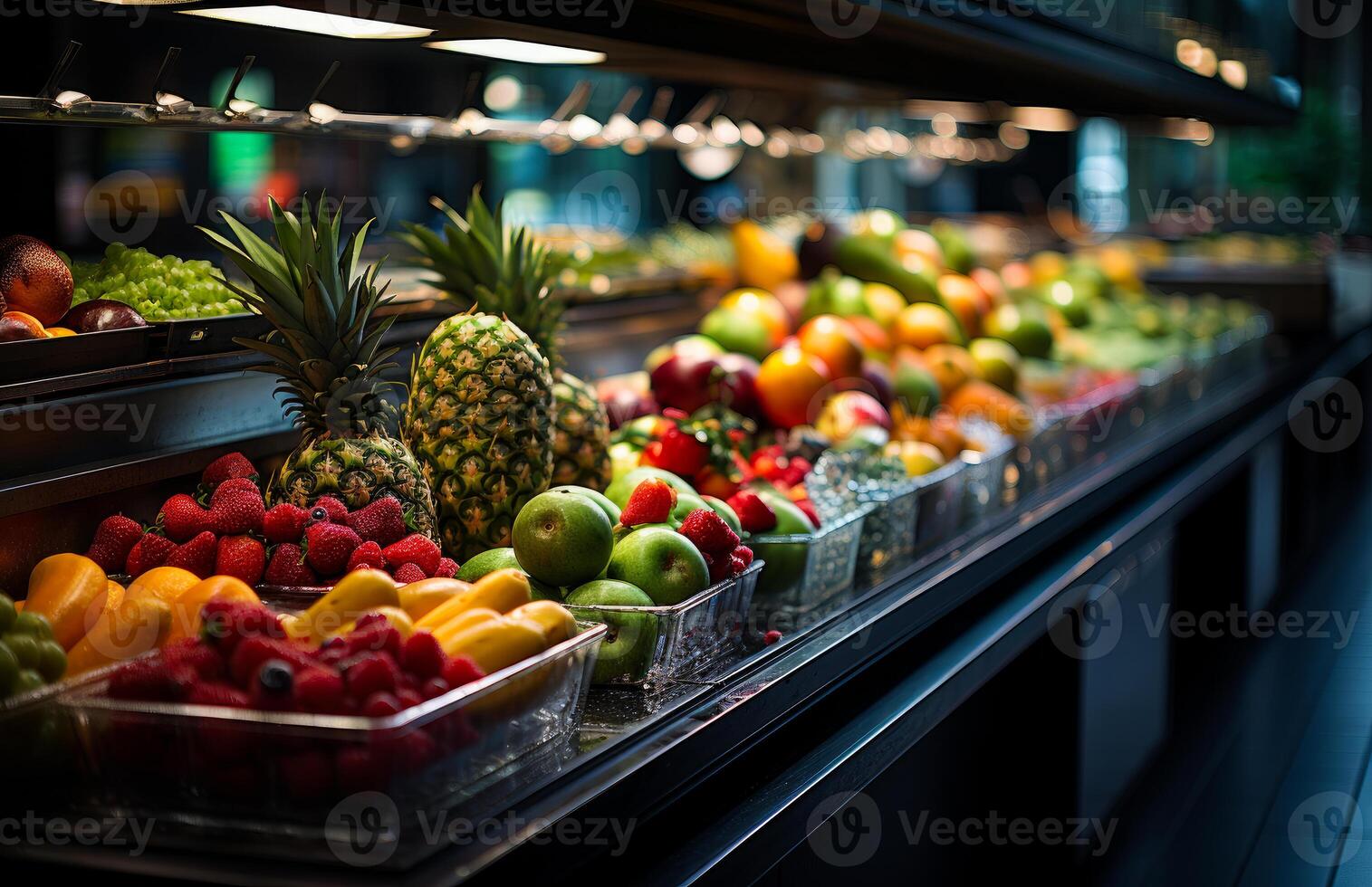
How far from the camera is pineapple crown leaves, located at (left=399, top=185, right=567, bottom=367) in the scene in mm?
2516

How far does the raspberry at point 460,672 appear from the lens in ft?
4.64

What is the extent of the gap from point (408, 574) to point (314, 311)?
1.45 feet

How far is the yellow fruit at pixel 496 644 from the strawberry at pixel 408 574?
0.91ft

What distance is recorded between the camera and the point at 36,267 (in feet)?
6.23

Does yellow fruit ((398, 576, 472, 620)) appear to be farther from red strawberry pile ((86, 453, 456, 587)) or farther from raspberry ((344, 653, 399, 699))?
raspberry ((344, 653, 399, 699))

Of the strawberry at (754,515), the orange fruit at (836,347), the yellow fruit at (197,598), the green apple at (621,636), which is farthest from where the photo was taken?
the orange fruit at (836,347)

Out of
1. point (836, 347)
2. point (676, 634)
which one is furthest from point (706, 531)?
point (836, 347)

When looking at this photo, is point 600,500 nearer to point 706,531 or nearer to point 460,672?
point 706,531

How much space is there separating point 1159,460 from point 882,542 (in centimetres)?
190

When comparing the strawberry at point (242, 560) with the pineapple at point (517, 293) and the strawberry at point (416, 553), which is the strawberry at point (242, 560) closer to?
the strawberry at point (416, 553)

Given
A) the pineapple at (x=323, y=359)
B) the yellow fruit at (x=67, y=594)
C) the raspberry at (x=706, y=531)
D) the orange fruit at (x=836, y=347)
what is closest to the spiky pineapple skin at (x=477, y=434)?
the pineapple at (x=323, y=359)

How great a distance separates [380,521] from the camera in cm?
192

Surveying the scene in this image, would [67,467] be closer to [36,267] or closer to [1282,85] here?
[36,267]

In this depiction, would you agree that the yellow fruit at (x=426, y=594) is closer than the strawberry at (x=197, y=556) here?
Yes
